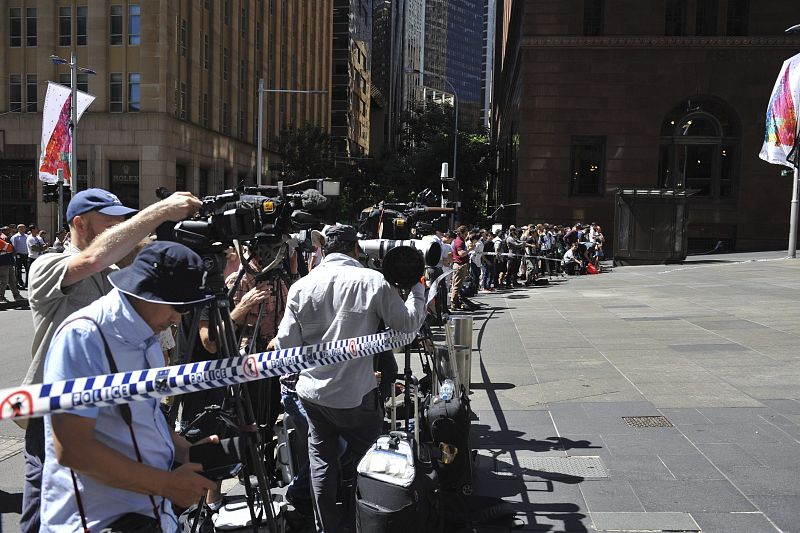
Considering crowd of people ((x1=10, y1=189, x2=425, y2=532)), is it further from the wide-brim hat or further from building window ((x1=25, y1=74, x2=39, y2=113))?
building window ((x1=25, y1=74, x2=39, y2=113))

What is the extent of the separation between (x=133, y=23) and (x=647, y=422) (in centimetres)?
3891

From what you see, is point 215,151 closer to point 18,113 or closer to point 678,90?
point 18,113

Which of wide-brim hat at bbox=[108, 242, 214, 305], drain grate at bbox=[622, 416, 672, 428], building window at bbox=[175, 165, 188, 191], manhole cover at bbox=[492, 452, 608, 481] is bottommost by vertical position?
manhole cover at bbox=[492, 452, 608, 481]

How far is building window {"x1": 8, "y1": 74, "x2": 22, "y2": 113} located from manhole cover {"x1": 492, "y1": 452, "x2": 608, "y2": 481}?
1649 inches

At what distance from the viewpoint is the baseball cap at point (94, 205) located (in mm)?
3462

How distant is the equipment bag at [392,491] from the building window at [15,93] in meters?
43.0

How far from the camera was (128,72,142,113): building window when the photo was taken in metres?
38.9

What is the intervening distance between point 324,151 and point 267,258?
4690 centimetres

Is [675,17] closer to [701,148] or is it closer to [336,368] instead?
[701,148]

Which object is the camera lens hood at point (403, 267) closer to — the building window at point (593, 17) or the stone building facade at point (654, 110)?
the stone building facade at point (654, 110)

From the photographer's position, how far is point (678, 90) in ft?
118

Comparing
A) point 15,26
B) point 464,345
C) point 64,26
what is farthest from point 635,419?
point 15,26

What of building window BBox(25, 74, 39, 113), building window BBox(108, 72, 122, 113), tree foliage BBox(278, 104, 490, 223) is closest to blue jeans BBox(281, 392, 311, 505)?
building window BBox(108, 72, 122, 113)

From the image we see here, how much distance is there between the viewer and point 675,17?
36500 millimetres
